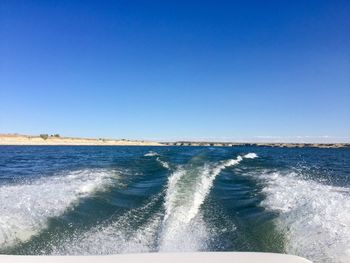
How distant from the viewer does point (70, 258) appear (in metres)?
3.71

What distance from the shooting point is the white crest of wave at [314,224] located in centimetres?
604

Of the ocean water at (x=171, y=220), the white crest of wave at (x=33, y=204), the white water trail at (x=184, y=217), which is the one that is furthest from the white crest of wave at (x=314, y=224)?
the white crest of wave at (x=33, y=204)

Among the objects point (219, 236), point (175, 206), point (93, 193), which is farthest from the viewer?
point (93, 193)

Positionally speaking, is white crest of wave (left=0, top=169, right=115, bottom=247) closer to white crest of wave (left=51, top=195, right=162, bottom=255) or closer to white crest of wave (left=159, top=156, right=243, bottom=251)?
white crest of wave (left=51, top=195, right=162, bottom=255)

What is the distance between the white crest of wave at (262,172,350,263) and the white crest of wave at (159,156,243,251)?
185 centimetres

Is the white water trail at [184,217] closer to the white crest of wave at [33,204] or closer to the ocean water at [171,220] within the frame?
the ocean water at [171,220]

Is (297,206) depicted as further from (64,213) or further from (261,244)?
(64,213)

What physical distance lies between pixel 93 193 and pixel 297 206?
22.0ft

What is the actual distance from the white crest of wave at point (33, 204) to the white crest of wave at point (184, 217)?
9.22 ft

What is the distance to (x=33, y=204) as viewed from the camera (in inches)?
373

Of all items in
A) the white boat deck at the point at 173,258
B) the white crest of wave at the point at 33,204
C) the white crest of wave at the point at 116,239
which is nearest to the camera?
the white boat deck at the point at 173,258

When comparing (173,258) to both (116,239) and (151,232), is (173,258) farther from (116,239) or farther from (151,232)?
(151,232)

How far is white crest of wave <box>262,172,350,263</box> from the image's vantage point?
6043 millimetres

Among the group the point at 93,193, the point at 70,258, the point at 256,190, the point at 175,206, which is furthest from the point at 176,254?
the point at 256,190
